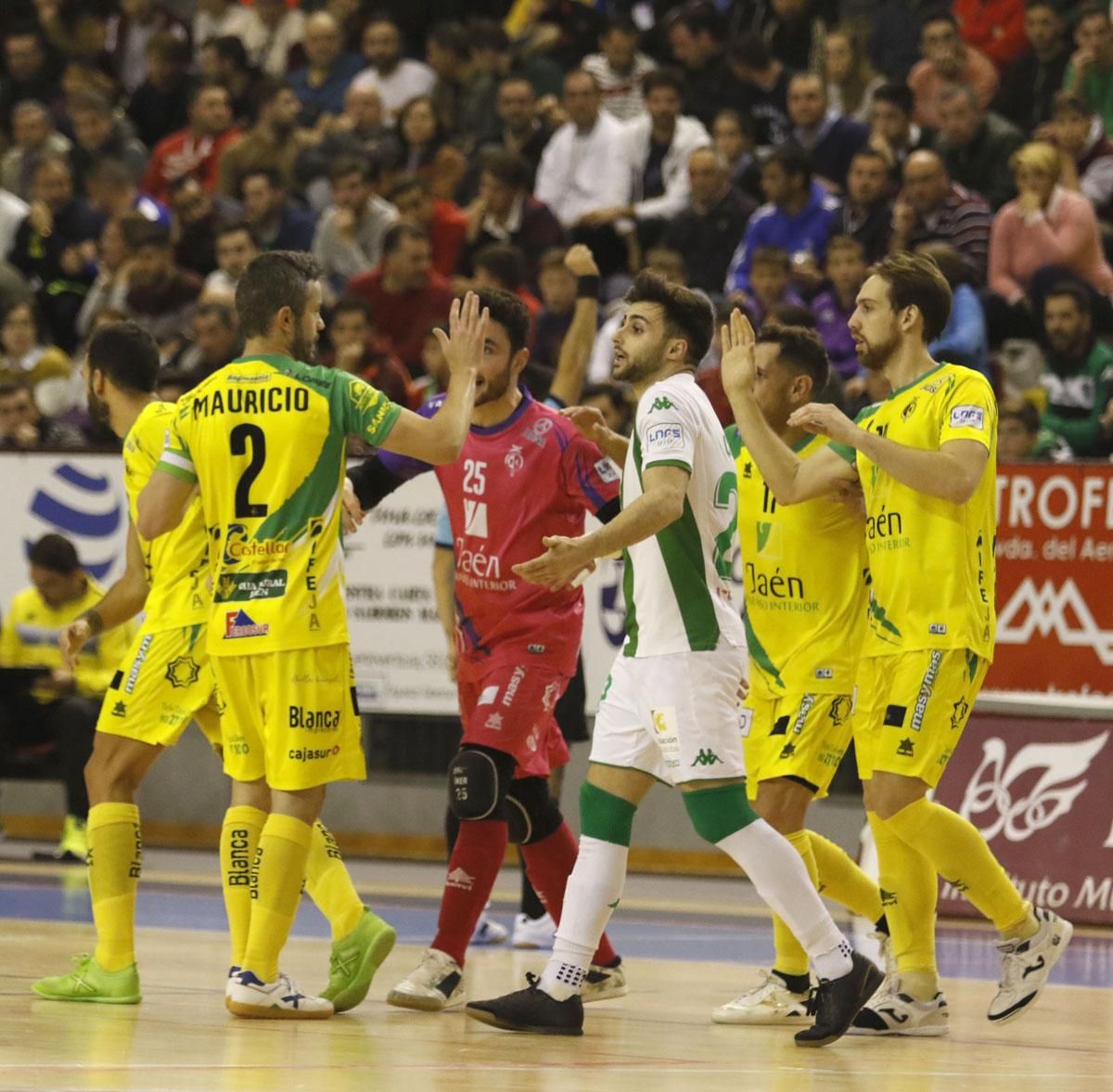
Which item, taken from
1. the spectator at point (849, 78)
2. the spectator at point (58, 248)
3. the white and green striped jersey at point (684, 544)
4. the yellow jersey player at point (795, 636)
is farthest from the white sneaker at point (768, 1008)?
the spectator at point (58, 248)

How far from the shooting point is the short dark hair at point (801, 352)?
8086mm

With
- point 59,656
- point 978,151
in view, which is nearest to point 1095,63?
point 978,151

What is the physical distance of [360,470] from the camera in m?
8.21

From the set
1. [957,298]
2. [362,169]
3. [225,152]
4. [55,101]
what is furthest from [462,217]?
[55,101]

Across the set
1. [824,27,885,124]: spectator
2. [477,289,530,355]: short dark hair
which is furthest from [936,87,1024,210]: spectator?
[477,289,530,355]: short dark hair

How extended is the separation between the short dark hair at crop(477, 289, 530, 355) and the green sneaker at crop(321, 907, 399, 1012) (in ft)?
7.28

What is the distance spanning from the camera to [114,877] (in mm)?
7488

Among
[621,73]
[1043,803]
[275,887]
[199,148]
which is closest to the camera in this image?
[275,887]

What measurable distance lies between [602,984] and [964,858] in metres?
1.50

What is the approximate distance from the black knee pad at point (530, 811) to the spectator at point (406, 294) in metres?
8.18

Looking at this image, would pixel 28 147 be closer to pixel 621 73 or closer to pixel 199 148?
pixel 199 148

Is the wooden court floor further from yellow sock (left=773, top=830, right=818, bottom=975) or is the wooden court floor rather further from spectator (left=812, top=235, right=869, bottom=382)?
spectator (left=812, top=235, right=869, bottom=382)

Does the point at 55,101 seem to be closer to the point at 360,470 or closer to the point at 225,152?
the point at 225,152

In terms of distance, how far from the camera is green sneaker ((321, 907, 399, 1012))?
7.39 meters
